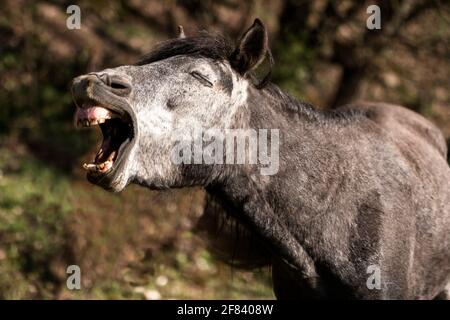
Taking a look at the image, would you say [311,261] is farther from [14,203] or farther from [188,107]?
[14,203]

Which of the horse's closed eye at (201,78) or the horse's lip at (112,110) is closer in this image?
the horse's lip at (112,110)

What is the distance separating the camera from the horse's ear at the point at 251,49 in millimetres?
3953

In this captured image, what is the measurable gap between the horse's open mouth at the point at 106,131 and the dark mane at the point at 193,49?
0.50 metres

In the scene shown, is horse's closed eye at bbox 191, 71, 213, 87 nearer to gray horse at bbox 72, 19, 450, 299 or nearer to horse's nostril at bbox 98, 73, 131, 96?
gray horse at bbox 72, 19, 450, 299

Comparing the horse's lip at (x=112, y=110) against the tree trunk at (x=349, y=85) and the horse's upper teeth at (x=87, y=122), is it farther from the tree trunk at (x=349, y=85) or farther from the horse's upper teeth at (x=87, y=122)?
the tree trunk at (x=349, y=85)

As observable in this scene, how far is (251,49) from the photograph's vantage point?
406 centimetres

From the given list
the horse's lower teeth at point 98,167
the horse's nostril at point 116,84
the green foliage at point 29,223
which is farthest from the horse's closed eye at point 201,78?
the green foliage at point 29,223

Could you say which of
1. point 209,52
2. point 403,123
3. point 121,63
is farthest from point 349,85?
point 209,52

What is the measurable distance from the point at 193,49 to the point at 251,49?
33 cm

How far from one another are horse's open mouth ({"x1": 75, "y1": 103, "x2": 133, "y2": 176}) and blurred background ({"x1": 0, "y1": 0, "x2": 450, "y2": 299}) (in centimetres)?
→ 297

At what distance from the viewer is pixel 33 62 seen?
32.4 ft

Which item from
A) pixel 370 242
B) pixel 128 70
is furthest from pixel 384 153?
pixel 128 70

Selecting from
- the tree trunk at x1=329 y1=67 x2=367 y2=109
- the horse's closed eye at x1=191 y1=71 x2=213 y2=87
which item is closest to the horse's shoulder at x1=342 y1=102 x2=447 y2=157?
the horse's closed eye at x1=191 y1=71 x2=213 y2=87
